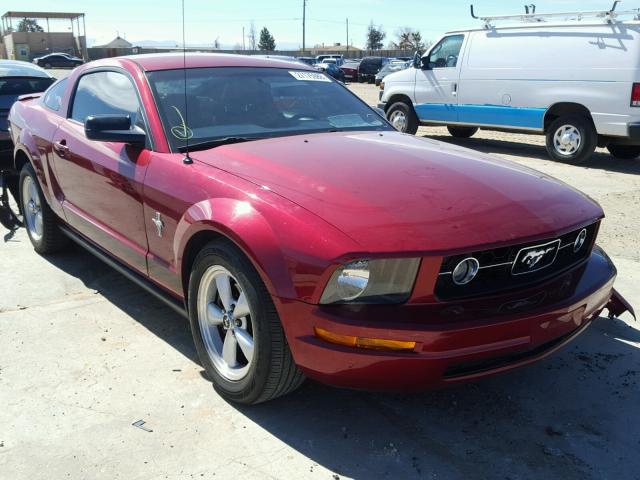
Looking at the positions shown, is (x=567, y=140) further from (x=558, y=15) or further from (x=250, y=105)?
(x=250, y=105)

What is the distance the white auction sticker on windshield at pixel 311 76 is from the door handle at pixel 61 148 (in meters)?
1.63

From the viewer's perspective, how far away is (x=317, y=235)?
2.35 m

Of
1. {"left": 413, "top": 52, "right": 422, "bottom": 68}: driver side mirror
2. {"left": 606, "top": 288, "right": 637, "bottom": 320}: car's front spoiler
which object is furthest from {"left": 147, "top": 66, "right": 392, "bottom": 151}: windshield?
{"left": 413, "top": 52, "right": 422, "bottom": 68}: driver side mirror

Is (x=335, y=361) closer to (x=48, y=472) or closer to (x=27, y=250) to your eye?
(x=48, y=472)

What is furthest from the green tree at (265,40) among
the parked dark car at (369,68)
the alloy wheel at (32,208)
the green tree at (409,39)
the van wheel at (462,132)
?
the alloy wheel at (32,208)

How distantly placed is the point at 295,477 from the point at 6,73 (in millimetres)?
7811

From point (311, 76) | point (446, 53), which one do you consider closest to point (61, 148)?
point (311, 76)

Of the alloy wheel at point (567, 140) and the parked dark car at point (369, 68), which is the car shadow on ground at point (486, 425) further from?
the parked dark car at point (369, 68)

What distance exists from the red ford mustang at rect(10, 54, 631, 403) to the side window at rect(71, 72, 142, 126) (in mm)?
19

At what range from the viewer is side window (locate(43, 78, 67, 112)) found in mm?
4656


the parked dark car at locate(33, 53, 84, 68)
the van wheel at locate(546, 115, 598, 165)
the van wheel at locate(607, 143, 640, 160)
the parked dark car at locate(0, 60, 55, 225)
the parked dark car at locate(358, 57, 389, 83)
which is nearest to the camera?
the parked dark car at locate(0, 60, 55, 225)

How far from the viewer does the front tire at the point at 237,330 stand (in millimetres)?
2545

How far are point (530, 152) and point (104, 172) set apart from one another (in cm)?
911

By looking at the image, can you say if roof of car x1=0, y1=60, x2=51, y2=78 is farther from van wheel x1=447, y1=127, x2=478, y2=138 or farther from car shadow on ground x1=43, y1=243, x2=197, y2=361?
van wheel x1=447, y1=127, x2=478, y2=138
